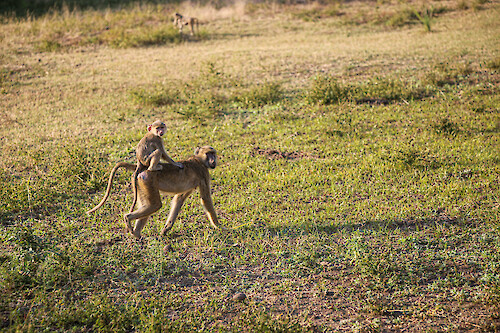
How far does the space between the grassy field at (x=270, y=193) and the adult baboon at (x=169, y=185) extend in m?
0.35

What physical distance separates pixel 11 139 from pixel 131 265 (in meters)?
5.20

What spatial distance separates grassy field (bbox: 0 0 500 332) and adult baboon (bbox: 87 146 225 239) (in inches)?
13.6

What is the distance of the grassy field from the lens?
4539 mm

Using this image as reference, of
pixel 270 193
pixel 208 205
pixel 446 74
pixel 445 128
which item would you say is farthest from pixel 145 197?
pixel 446 74

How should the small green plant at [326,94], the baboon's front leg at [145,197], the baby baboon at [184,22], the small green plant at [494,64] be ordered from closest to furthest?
the baboon's front leg at [145,197] → the small green plant at [326,94] → the small green plant at [494,64] → the baby baboon at [184,22]

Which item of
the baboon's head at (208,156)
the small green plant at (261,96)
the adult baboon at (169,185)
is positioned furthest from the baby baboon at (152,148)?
the small green plant at (261,96)

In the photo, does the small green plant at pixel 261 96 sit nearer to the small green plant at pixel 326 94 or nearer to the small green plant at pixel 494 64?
the small green plant at pixel 326 94

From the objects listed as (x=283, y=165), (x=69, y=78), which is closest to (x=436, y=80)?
(x=283, y=165)

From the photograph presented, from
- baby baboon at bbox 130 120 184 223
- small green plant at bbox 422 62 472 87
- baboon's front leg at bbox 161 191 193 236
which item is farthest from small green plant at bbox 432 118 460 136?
baby baboon at bbox 130 120 184 223

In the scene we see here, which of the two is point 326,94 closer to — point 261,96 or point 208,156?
point 261,96

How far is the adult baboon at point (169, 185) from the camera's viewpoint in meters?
5.10

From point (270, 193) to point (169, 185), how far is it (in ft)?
6.29

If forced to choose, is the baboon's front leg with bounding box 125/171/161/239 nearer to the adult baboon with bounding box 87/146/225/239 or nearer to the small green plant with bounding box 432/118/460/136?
the adult baboon with bounding box 87/146/225/239

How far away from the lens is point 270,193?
6.71 m
